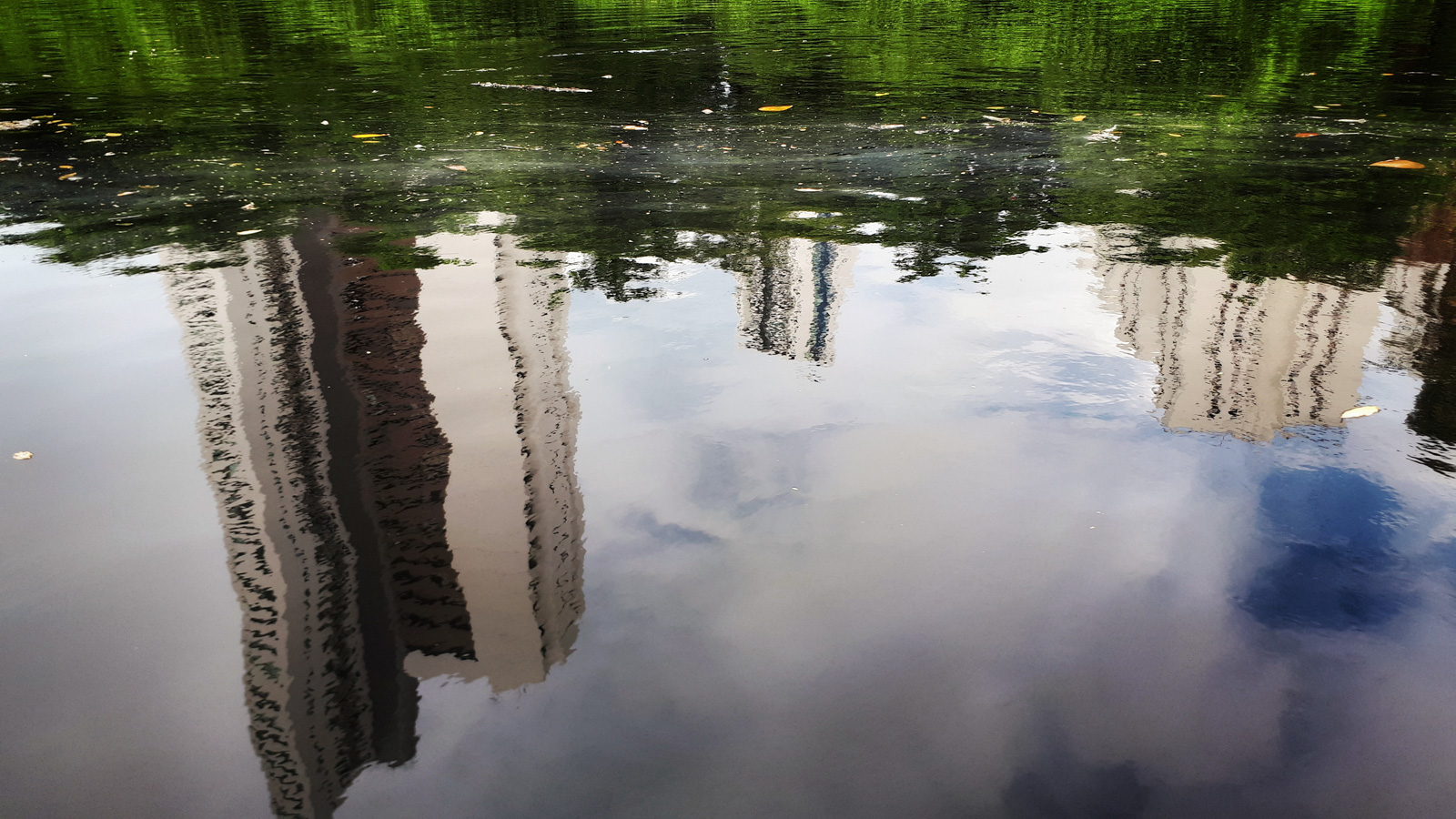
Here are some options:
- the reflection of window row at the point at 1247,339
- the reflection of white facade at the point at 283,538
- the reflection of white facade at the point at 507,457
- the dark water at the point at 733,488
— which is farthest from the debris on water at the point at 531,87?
the reflection of window row at the point at 1247,339

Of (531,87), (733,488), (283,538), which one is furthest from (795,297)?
(531,87)

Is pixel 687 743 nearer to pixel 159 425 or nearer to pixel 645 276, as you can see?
pixel 159 425

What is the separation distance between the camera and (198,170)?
6.69 meters

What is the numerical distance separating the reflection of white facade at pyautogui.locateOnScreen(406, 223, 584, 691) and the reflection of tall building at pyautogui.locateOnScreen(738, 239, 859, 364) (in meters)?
0.78

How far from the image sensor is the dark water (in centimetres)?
192

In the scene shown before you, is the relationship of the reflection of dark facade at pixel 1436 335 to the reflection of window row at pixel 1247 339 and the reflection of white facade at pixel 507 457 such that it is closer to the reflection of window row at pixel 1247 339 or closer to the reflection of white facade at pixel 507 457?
the reflection of window row at pixel 1247 339

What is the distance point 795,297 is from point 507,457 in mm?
1639

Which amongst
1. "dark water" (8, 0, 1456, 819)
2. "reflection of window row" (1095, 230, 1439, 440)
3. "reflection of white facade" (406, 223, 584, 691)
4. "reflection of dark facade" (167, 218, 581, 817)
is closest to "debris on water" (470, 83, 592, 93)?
"dark water" (8, 0, 1456, 819)

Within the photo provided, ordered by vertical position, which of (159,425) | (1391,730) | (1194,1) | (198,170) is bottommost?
(1391,730)

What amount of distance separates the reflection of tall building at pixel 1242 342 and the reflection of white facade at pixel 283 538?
252cm

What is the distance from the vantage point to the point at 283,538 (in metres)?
2.59

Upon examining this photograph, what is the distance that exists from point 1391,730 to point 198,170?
283 inches

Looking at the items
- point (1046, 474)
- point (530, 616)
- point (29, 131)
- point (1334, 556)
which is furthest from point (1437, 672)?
point (29, 131)

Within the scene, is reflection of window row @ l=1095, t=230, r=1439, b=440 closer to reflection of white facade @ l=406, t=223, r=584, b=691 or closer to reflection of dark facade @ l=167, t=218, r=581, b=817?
reflection of white facade @ l=406, t=223, r=584, b=691
